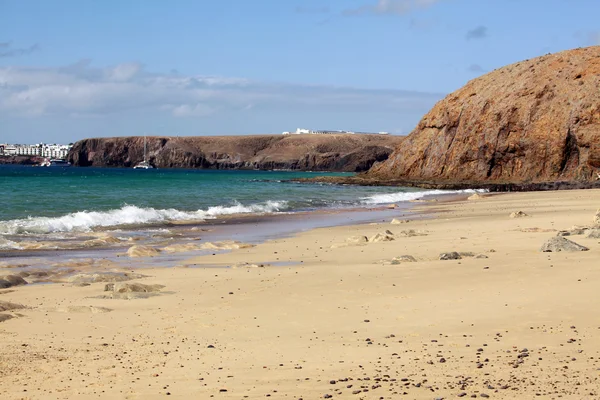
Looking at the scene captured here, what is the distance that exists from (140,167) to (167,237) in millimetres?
171632

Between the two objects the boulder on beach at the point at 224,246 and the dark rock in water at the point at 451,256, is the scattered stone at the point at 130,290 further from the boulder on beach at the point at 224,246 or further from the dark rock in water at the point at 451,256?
the boulder on beach at the point at 224,246

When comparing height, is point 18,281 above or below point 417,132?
below

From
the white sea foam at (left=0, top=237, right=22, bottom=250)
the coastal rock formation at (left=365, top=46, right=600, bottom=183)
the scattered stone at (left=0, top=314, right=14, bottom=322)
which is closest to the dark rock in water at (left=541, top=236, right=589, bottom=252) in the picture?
the scattered stone at (left=0, top=314, right=14, bottom=322)

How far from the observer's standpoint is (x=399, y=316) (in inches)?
352

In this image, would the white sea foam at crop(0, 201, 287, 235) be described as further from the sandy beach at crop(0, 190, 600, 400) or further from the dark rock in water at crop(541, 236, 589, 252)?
the dark rock in water at crop(541, 236, 589, 252)

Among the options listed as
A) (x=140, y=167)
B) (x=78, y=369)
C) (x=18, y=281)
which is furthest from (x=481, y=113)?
(x=140, y=167)

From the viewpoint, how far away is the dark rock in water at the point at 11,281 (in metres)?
12.1

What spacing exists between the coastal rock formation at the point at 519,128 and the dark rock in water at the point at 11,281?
51.8 metres

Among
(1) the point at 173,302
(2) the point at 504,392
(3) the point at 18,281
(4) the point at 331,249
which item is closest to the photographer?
(2) the point at 504,392

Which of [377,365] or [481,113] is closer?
[377,365]

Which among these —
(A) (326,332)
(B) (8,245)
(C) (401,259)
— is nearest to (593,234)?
(C) (401,259)

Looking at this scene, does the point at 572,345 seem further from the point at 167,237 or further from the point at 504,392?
the point at 167,237

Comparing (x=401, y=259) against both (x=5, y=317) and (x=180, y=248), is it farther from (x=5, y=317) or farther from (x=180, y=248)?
(x=5, y=317)

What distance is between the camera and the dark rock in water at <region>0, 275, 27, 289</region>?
1208 centimetres
